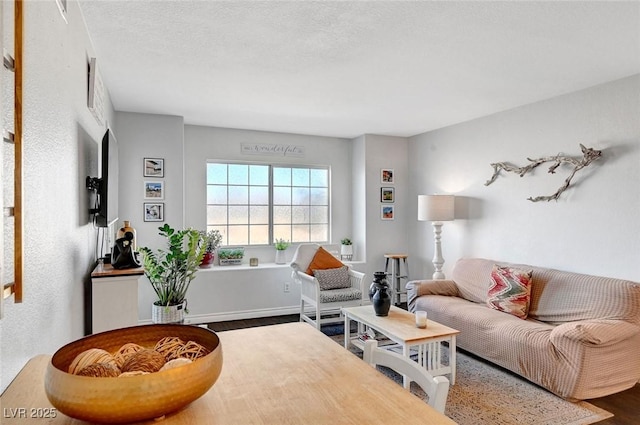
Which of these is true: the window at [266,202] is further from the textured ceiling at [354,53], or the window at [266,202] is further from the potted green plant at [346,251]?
the textured ceiling at [354,53]

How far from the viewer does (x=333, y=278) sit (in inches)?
178

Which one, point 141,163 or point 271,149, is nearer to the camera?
point 141,163

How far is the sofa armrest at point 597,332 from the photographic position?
103 inches

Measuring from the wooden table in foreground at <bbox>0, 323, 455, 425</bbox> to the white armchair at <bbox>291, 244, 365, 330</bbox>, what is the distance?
3.09 meters

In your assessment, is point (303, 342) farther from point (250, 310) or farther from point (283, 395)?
point (250, 310)

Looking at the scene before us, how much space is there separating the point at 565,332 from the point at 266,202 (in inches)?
153

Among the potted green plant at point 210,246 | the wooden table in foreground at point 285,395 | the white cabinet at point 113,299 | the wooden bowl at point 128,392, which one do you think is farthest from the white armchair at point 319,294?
the wooden bowl at point 128,392

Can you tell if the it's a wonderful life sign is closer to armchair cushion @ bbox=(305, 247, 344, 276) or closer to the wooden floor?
armchair cushion @ bbox=(305, 247, 344, 276)

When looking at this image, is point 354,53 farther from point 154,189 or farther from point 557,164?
point 154,189

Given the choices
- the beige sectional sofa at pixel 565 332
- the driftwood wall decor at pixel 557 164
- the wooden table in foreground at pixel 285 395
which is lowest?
the beige sectional sofa at pixel 565 332

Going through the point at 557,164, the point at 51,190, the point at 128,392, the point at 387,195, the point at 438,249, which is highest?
the point at 557,164

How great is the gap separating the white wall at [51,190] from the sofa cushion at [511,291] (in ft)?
11.2

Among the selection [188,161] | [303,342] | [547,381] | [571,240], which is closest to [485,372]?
[547,381]

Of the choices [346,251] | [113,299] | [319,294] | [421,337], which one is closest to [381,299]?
[421,337]
